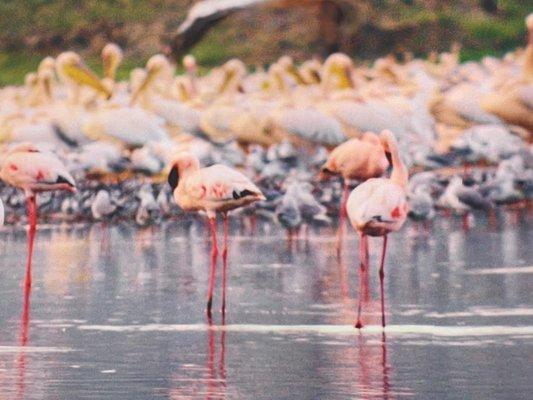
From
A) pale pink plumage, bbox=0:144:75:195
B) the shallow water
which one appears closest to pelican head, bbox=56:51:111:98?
the shallow water

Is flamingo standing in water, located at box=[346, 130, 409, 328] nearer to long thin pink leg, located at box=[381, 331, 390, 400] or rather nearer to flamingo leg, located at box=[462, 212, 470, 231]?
long thin pink leg, located at box=[381, 331, 390, 400]

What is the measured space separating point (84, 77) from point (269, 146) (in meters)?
4.74

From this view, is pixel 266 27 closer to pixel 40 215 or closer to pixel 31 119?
pixel 31 119

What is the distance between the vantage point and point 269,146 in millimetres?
28859

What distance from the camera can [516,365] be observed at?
1073cm

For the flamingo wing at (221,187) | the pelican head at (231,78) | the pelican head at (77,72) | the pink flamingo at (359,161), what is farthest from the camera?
the pelican head at (231,78)

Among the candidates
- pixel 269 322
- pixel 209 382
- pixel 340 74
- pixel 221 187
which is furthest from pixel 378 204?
pixel 340 74

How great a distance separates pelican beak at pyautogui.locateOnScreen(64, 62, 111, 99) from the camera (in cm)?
3198

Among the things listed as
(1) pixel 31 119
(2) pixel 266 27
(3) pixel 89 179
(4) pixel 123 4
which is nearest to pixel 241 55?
(2) pixel 266 27

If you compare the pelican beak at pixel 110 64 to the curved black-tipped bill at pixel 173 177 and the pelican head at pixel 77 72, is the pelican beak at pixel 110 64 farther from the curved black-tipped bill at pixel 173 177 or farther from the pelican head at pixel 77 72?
the curved black-tipped bill at pixel 173 177

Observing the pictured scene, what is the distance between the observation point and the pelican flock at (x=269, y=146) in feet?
48.9

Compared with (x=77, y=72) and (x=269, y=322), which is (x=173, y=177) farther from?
(x=77, y=72)

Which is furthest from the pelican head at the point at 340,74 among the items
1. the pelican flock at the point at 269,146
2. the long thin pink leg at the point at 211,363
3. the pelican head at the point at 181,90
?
the long thin pink leg at the point at 211,363

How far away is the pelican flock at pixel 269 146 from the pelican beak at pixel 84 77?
0.13 feet
